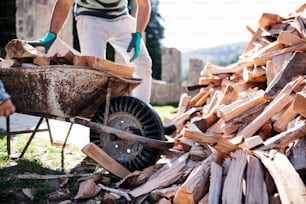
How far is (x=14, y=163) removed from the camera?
10.3ft

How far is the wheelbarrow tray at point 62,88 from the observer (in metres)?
2.86

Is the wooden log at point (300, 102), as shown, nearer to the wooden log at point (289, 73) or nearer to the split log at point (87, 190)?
the wooden log at point (289, 73)

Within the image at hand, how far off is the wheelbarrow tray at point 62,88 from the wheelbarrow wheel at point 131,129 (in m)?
0.12

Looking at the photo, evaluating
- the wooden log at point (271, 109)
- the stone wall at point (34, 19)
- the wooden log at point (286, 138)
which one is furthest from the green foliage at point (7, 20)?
the wooden log at point (286, 138)

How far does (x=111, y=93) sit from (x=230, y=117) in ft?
3.31

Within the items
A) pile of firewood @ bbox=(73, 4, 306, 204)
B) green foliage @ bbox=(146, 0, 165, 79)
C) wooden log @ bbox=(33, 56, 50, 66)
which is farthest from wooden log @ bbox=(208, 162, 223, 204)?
green foliage @ bbox=(146, 0, 165, 79)

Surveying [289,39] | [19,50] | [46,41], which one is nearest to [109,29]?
[46,41]

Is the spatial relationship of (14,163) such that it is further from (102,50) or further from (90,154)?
(102,50)

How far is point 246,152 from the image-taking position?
247 centimetres

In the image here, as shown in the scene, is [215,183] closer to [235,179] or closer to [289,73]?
[235,179]

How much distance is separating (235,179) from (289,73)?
Result: 1.49 meters

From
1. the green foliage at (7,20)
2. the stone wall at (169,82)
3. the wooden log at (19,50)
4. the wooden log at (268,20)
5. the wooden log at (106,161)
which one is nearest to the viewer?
the wooden log at (106,161)

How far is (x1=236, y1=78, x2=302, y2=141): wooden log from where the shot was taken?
309 cm

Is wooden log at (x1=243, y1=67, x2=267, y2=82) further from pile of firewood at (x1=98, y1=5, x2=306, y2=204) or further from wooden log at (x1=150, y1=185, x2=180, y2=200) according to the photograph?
wooden log at (x1=150, y1=185, x2=180, y2=200)
